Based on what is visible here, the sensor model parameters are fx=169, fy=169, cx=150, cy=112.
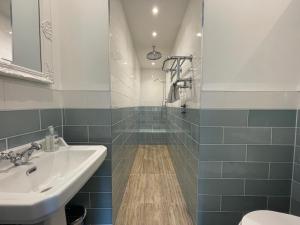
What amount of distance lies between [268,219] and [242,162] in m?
0.44

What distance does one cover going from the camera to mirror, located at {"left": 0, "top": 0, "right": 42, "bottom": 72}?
3.02 ft

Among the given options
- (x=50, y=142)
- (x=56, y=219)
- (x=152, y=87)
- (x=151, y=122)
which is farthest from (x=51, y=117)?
(x=152, y=87)

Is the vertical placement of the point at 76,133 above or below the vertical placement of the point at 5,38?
below

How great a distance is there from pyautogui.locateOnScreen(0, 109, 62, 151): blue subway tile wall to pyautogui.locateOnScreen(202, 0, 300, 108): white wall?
1.20 m

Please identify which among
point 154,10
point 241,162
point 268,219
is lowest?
point 268,219

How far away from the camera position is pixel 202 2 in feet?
4.39

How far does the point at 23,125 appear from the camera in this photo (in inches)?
39.6

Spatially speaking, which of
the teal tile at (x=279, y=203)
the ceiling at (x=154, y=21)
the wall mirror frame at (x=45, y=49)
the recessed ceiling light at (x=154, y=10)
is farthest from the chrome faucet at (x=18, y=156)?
the recessed ceiling light at (x=154, y=10)

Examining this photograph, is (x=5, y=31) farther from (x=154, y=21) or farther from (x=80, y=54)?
(x=154, y=21)

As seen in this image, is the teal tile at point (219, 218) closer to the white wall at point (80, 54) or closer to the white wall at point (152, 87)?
the white wall at point (80, 54)

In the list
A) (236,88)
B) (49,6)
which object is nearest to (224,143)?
(236,88)

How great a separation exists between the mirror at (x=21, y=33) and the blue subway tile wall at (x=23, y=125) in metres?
0.29

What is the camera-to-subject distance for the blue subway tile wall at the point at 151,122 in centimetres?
451

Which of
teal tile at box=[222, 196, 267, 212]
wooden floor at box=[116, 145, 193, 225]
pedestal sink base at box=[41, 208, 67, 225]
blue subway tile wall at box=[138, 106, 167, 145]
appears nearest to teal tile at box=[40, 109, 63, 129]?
pedestal sink base at box=[41, 208, 67, 225]
